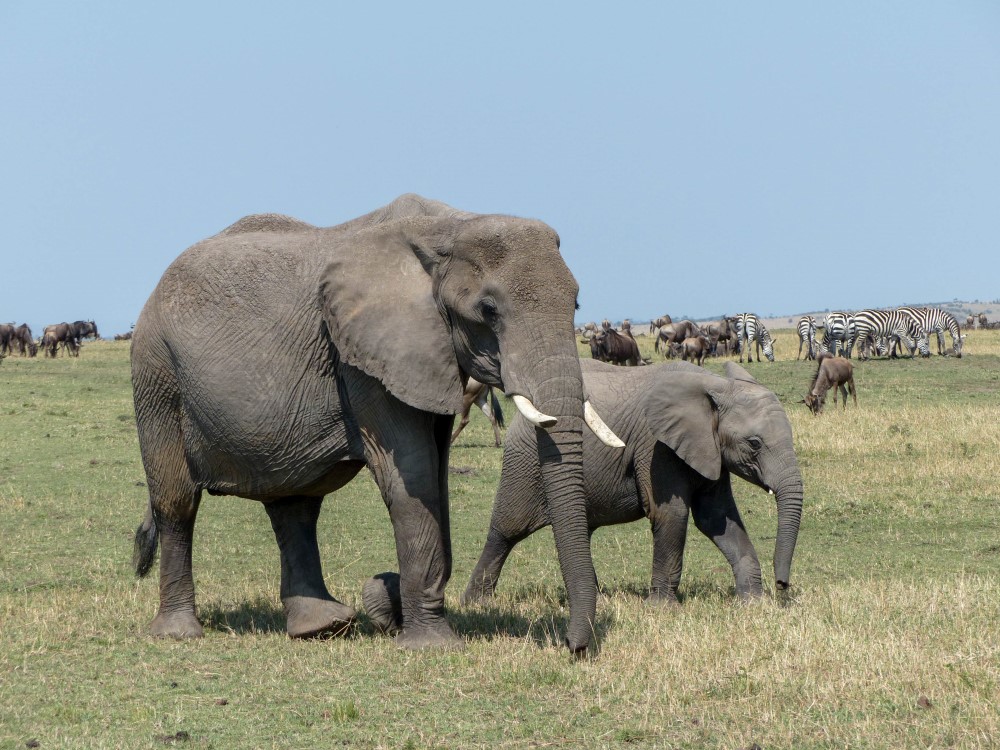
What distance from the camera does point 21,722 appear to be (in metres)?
6.11

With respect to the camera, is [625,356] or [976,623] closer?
[976,623]

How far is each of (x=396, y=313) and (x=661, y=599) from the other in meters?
3.20

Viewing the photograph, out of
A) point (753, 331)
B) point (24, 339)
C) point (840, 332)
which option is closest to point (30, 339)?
point (24, 339)

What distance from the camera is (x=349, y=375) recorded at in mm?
7422

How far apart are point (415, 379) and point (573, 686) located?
182 cm

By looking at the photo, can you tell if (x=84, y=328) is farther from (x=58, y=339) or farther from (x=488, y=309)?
(x=488, y=309)

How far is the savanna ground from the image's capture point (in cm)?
593

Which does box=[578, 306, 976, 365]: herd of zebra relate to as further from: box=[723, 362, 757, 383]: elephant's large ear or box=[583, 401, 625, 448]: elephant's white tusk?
box=[583, 401, 625, 448]: elephant's white tusk

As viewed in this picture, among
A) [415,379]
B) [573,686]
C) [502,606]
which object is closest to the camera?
[573,686]

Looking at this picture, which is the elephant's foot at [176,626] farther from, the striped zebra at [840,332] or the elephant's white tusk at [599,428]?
the striped zebra at [840,332]

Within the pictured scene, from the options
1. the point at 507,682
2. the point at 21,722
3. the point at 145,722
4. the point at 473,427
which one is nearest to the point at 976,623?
the point at 507,682

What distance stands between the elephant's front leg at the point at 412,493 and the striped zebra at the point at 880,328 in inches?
1365

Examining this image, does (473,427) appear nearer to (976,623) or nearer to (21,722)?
(976,623)

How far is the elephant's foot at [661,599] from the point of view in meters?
8.93
